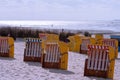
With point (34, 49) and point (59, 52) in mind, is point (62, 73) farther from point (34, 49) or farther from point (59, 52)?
point (34, 49)

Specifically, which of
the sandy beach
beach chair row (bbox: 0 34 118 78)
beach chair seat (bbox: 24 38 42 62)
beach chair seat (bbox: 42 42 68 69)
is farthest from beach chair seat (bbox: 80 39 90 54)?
beach chair seat (bbox: 42 42 68 69)

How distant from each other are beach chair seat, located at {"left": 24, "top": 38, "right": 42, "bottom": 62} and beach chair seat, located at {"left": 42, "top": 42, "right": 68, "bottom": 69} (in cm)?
137

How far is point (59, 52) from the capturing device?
11.8 metres

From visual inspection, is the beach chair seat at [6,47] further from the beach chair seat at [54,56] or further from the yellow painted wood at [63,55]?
the yellow painted wood at [63,55]

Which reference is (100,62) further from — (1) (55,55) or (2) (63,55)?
(1) (55,55)

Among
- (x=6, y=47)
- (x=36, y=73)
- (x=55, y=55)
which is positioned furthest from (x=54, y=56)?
(x=6, y=47)

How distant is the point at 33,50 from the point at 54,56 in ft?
5.92

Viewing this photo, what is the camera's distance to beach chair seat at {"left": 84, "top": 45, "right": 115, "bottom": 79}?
1056 cm

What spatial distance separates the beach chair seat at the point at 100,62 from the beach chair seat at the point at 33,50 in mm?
3087

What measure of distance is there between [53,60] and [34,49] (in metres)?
1.77

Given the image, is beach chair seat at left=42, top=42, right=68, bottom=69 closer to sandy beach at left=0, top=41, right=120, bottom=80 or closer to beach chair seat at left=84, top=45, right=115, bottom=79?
sandy beach at left=0, top=41, right=120, bottom=80

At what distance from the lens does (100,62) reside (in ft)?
35.0

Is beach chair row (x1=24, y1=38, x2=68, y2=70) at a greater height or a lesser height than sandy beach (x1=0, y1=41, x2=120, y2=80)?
greater

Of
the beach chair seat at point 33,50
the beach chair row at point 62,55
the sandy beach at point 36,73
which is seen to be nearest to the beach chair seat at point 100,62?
the beach chair row at point 62,55
